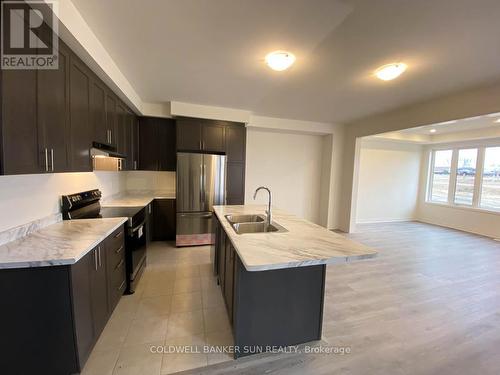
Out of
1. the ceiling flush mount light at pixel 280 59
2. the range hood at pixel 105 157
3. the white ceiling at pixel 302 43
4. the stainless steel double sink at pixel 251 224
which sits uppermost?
the white ceiling at pixel 302 43

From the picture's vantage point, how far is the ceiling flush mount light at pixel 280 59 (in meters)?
2.11

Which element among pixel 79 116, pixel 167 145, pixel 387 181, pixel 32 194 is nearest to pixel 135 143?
pixel 167 145

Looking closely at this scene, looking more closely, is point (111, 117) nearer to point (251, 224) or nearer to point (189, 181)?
point (189, 181)

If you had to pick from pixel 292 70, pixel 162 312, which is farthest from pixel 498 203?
pixel 162 312

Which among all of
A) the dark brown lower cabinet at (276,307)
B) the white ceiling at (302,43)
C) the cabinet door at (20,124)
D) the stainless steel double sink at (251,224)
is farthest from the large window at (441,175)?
the cabinet door at (20,124)

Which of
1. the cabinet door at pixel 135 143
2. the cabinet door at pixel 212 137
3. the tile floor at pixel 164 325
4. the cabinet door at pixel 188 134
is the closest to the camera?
the tile floor at pixel 164 325

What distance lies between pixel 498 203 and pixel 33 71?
8350 millimetres

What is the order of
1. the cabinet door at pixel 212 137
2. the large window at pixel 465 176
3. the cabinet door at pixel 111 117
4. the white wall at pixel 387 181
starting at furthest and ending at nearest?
the white wall at pixel 387 181 < the large window at pixel 465 176 < the cabinet door at pixel 212 137 < the cabinet door at pixel 111 117

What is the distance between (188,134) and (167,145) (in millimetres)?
556

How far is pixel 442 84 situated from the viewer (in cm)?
276

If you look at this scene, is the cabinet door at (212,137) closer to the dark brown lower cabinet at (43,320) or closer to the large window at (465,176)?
the dark brown lower cabinet at (43,320)

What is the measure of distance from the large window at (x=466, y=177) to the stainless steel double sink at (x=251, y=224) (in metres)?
6.41

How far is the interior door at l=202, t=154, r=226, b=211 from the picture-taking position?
3867 millimetres
